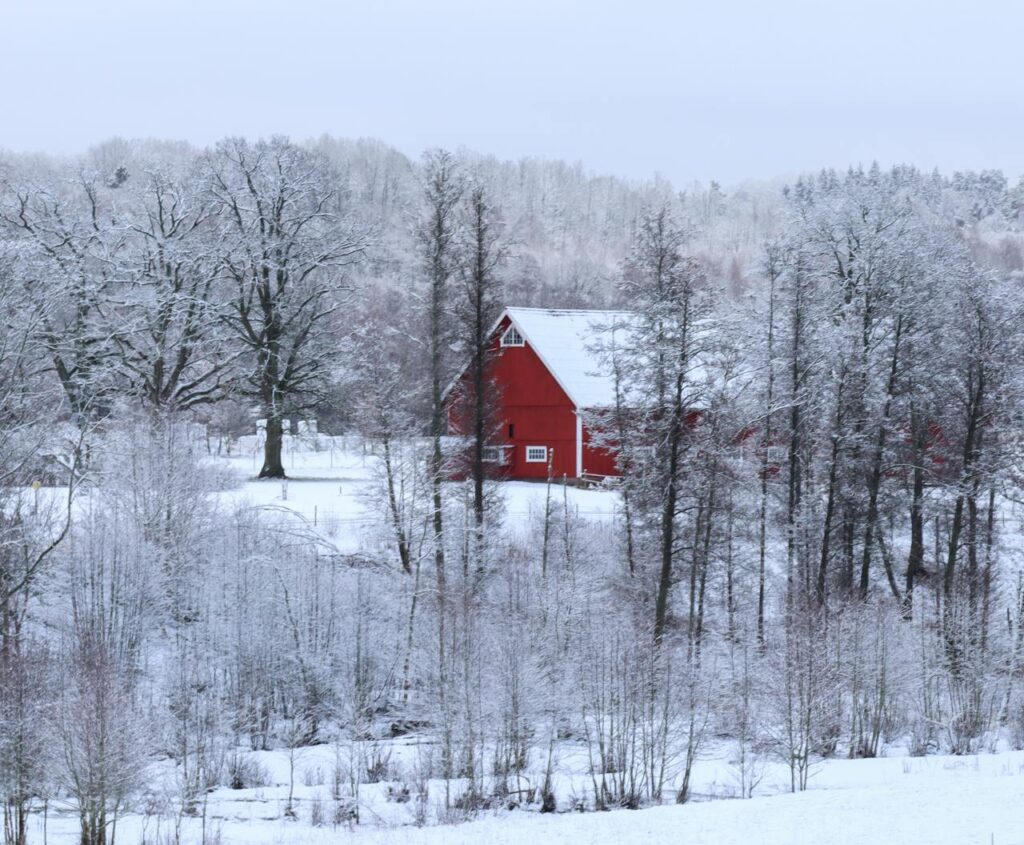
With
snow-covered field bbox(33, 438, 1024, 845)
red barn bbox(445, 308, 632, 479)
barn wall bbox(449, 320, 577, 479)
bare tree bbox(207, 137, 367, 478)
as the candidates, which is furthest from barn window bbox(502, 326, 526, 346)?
snow-covered field bbox(33, 438, 1024, 845)

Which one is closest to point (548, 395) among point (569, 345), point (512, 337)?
point (569, 345)

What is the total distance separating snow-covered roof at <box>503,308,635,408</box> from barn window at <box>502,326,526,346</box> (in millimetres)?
351

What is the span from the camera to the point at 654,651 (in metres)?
26.5

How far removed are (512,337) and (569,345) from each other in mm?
2340

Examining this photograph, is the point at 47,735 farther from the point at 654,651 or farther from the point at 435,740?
the point at 654,651

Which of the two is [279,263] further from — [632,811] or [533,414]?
[632,811]

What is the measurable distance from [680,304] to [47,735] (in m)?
18.2

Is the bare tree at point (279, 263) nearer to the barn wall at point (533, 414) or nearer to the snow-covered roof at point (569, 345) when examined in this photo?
the barn wall at point (533, 414)

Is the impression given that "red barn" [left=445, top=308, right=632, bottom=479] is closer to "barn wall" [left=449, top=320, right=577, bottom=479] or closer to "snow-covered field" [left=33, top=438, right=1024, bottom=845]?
"barn wall" [left=449, top=320, right=577, bottom=479]

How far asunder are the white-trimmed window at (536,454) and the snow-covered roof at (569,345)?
244cm

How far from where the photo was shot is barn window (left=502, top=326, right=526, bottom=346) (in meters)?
49.0

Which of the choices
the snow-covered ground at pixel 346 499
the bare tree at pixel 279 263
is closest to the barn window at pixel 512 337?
the snow-covered ground at pixel 346 499

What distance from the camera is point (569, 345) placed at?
48750 millimetres

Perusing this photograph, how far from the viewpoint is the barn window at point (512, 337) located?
161 ft
